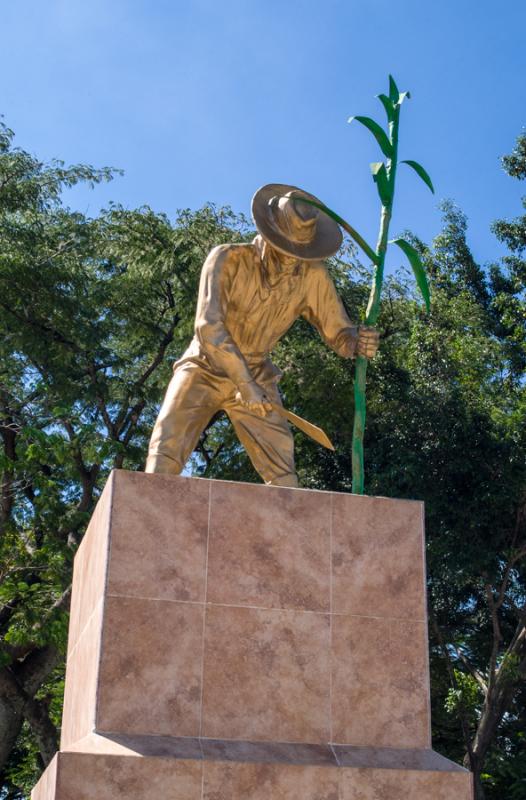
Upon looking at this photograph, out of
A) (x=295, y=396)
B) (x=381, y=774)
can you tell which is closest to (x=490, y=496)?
(x=295, y=396)

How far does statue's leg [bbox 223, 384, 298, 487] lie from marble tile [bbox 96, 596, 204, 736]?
1347mm

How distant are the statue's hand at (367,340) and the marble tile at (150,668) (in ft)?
7.56

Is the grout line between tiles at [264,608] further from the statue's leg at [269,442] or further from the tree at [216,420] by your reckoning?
the tree at [216,420]

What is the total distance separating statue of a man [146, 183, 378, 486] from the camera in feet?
24.7

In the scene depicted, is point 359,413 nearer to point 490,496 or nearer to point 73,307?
point 490,496

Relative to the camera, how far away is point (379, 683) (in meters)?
6.71

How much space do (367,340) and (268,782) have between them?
3133 millimetres

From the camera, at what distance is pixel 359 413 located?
7.58 metres

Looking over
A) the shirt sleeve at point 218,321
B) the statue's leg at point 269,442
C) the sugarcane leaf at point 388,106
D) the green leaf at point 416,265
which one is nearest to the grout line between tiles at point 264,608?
the statue's leg at point 269,442

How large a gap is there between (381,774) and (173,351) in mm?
13699

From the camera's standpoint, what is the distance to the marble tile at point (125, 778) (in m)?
5.78

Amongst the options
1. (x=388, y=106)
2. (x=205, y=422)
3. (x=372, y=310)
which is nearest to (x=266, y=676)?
(x=205, y=422)

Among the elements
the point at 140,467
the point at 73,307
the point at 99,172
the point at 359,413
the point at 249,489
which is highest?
the point at 99,172

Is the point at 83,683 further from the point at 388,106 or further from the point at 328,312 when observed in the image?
the point at 388,106
